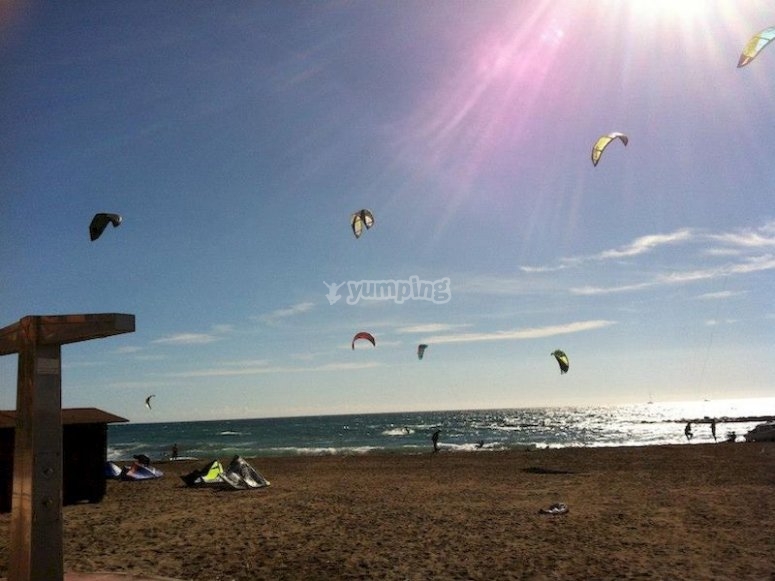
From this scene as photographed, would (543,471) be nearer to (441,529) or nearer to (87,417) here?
(441,529)

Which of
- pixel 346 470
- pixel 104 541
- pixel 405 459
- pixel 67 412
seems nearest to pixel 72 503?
pixel 67 412

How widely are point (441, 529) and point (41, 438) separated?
6919mm

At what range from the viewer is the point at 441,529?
1025 centimetres

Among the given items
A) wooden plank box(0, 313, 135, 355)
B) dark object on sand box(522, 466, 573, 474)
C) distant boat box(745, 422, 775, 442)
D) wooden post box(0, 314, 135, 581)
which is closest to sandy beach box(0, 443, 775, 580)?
dark object on sand box(522, 466, 573, 474)

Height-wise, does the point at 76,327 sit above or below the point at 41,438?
above

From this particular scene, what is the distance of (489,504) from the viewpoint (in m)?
13.0

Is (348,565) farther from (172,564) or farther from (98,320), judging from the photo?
(98,320)

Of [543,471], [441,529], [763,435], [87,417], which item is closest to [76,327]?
[441,529]

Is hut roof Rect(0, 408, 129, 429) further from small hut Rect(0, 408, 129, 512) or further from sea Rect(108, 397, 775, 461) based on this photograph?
sea Rect(108, 397, 775, 461)

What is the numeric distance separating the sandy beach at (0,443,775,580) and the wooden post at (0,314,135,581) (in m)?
2.51

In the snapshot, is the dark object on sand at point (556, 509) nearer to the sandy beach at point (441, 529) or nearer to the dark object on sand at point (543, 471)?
the sandy beach at point (441, 529)

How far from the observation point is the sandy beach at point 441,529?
7.80m

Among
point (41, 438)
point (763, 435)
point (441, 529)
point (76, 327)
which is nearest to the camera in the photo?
point (41, 438)

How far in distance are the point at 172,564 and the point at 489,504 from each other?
713cm
